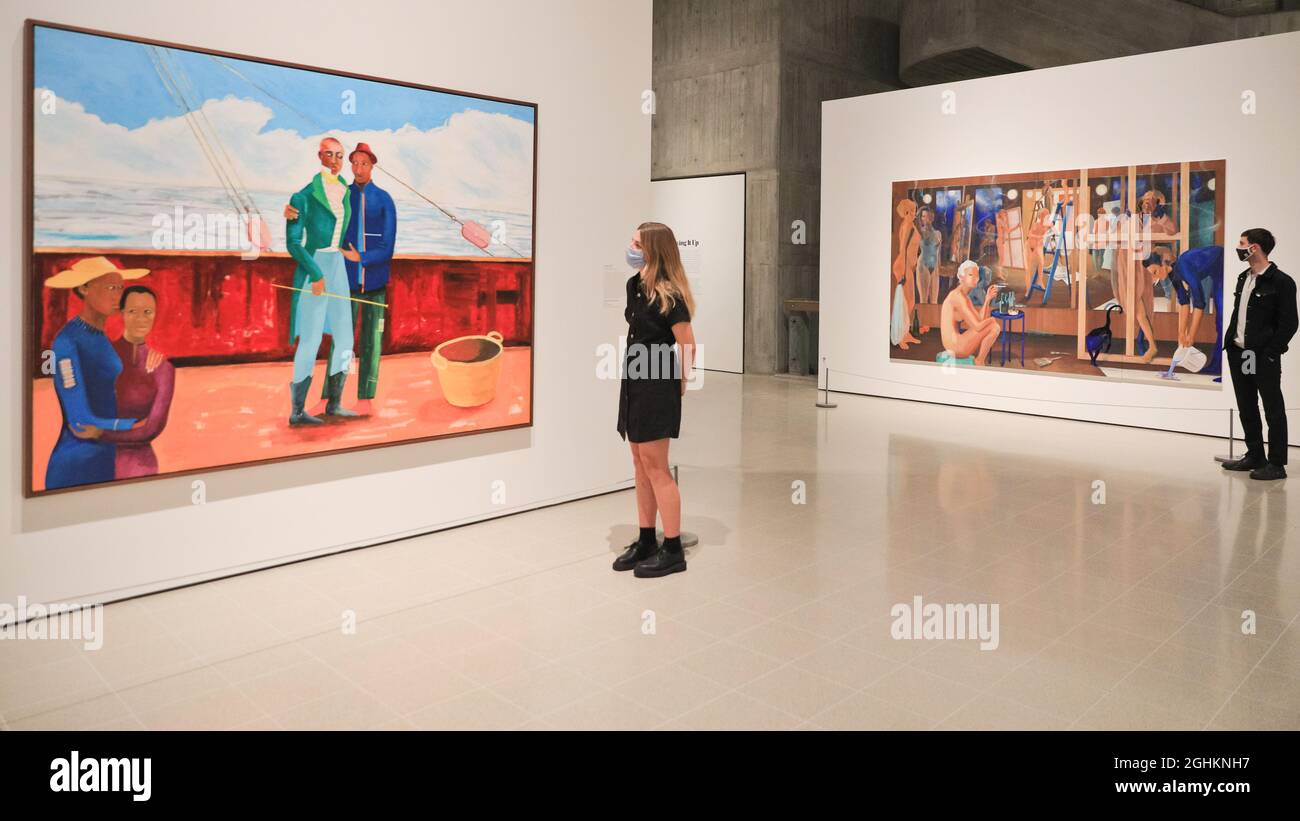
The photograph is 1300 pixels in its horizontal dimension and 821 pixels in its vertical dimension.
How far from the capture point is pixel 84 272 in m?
4.71

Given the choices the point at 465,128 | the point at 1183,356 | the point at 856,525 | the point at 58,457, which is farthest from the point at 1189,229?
the point at 58,457

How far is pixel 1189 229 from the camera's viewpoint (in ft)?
34.8

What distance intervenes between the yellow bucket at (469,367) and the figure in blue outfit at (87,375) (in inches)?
76.3

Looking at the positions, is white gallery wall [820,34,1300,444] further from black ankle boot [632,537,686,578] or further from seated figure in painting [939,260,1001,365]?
black ankle boot [632,537,686,578]

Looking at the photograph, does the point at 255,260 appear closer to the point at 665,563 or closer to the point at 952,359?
the point at 665,563

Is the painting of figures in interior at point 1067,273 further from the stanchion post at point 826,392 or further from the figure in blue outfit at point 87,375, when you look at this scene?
the figure in blue outfit at point 87,375

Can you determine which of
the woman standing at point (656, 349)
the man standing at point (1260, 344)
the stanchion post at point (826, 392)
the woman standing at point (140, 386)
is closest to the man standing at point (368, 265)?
the woman standing at point (140, 386)

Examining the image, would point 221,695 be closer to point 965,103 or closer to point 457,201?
point 457,201

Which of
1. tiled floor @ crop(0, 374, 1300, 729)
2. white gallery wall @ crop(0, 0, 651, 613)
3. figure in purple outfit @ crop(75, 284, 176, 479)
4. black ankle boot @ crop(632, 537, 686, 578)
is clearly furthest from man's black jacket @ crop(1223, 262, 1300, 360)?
figure in purple outfit @ crop(75, 284, 176, 479)

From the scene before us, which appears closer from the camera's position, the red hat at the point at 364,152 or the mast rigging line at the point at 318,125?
the mast rigging line at the point at 318,125

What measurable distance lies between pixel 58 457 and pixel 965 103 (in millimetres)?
11410

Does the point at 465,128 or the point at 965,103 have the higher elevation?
the point at 965,103

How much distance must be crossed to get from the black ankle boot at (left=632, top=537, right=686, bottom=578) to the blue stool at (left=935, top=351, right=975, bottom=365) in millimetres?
8258

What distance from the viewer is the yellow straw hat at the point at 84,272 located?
→ 4.64 m
